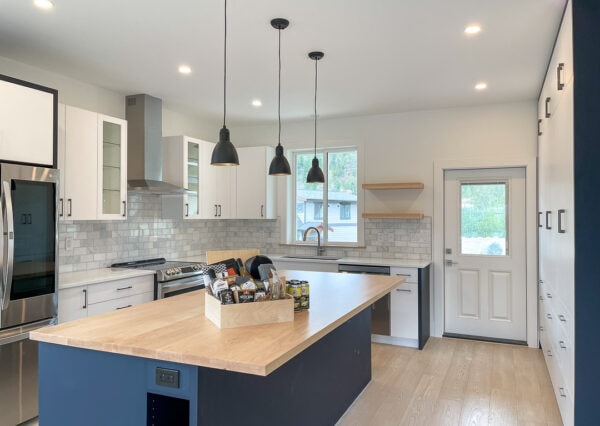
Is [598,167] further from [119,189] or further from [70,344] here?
[119,189]

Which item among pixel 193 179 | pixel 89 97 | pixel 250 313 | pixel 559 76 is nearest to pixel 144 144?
pixel 89 97

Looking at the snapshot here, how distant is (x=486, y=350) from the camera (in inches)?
175

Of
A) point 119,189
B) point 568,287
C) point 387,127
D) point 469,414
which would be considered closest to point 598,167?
point 568,287

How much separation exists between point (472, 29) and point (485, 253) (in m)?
→ 2.73

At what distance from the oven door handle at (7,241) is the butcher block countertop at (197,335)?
99 cm

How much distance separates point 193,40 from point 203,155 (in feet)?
6.93

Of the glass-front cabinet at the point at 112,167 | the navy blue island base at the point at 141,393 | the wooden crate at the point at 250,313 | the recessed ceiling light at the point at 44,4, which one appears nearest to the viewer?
the navy blue island base at the point at 141,393

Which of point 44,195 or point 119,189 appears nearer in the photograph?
point 44,195

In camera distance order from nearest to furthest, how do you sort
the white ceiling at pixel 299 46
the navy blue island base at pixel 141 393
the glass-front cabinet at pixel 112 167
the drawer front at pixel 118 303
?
the navy blue island base at pixel 141 393, the white ceiling at pixel 299 46, the drawer front at pixel 118 303, the glass-front cabinet at pixel 112 167

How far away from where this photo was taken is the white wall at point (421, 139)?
4598 millimetres

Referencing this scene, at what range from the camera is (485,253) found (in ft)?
15.7

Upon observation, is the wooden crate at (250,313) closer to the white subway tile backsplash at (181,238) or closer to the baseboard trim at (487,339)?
the white subway tile backsplash at (181,238)

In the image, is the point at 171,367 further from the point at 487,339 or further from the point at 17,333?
the point at 487,339

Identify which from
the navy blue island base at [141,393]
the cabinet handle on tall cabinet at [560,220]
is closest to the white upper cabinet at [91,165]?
the navy blue island base at [141,393]
